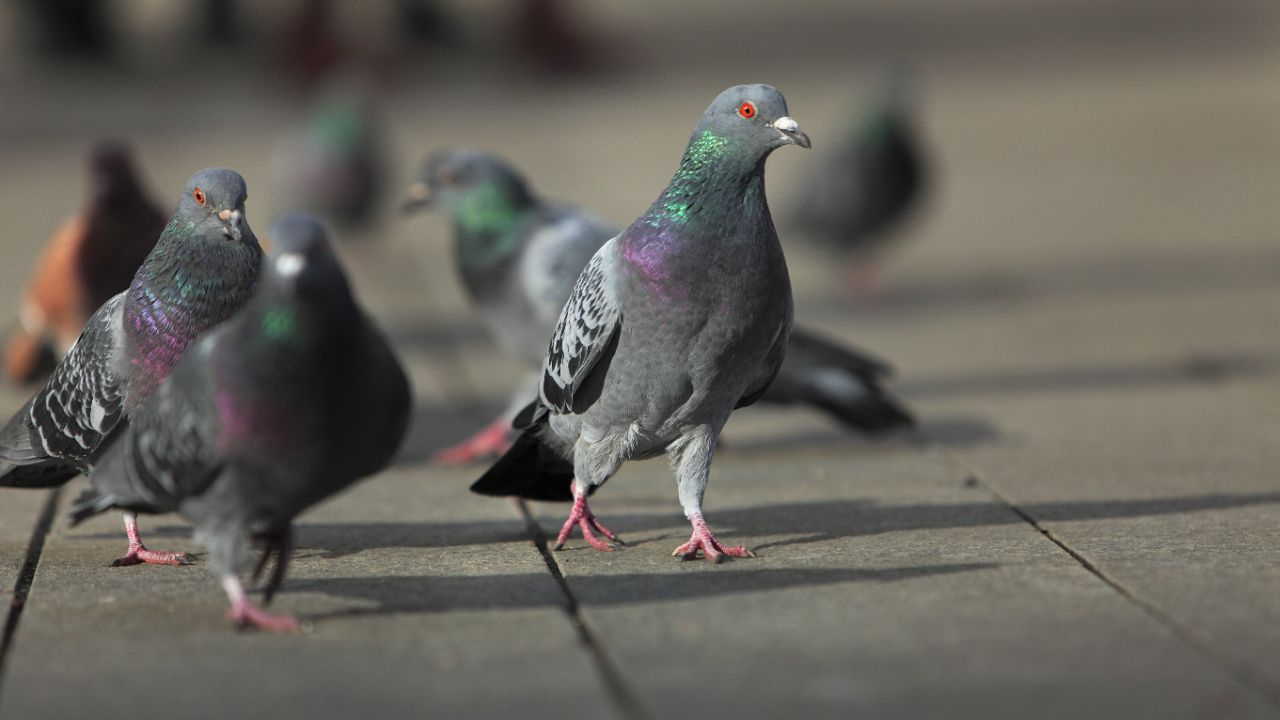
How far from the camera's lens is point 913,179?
10.5 meters

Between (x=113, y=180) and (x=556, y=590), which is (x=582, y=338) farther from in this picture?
(x=113, y=180)

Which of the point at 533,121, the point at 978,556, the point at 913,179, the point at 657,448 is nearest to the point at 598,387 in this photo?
the point at 657,448

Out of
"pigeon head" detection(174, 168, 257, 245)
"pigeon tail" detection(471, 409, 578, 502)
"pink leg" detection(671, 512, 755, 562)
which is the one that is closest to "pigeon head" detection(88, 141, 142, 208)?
"pigeon head" detection(174, 168, 257, 245)

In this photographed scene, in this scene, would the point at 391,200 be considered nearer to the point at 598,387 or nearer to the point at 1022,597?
the point at 598,387

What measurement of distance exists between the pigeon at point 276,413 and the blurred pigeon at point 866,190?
6.70 m

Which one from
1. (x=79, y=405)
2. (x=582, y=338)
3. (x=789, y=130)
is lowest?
(x=79, y=405)

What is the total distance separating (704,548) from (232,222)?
1.65 m

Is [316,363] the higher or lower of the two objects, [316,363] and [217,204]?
the lower

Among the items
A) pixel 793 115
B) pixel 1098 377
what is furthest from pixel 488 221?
pixel 793 115

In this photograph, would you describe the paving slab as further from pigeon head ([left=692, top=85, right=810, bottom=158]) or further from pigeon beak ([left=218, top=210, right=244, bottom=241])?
pigeon beak ([left=218, top=210, right=244, bottom=241])

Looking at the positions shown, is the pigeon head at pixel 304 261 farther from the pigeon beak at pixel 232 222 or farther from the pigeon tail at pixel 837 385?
the pigeon tail at pixel 837 385

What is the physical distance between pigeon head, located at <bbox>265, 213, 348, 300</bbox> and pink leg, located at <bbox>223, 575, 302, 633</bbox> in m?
0.79

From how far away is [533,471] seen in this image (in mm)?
5199

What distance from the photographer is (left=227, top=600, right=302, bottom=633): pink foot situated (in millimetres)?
4051
